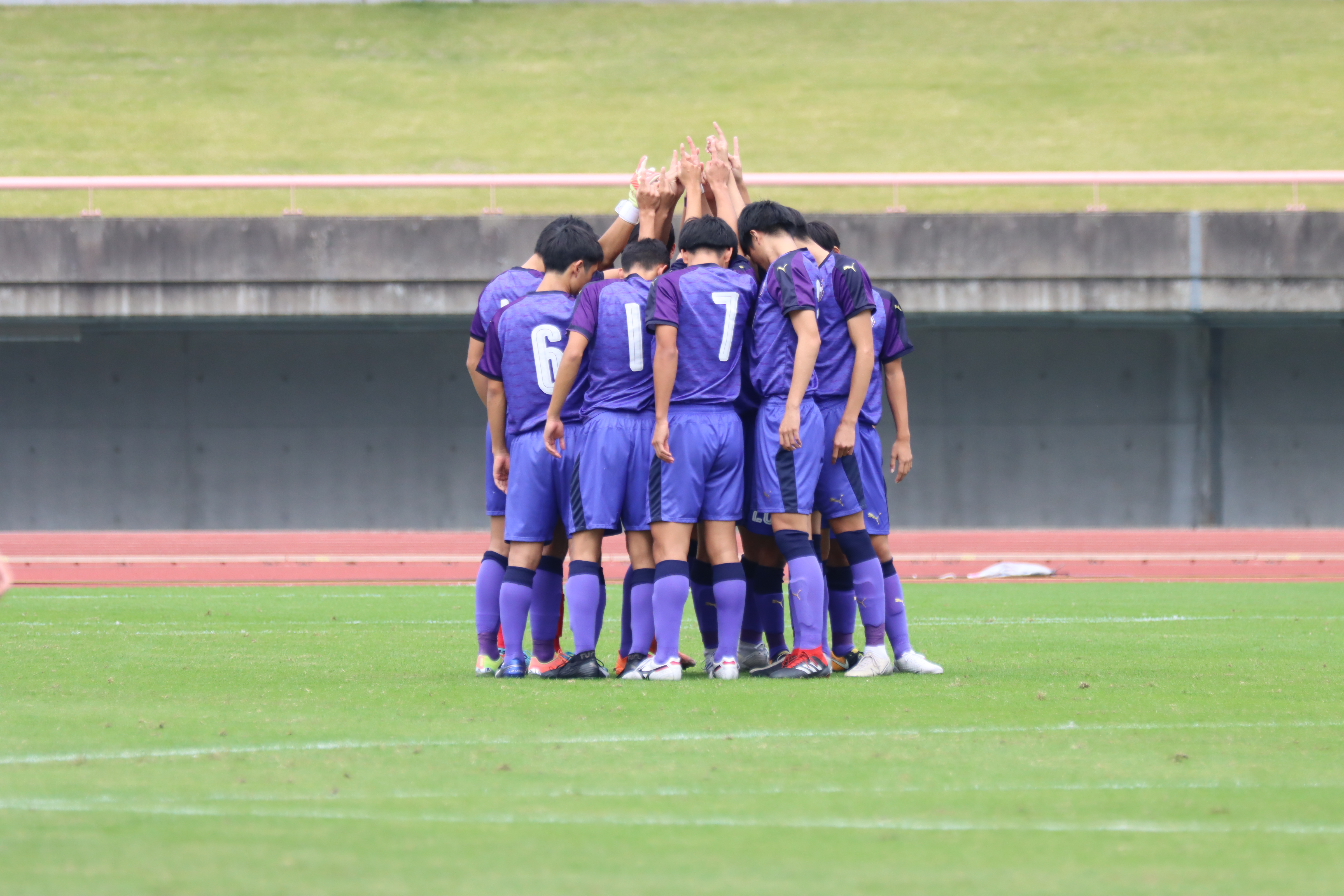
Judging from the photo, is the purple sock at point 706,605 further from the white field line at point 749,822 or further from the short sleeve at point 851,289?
the white field line at point 749,822

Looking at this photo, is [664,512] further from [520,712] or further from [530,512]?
[520,712]

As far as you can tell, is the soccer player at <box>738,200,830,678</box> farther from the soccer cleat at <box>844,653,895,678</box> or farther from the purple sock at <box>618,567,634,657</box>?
the purple sock at <box>618,567,634,657</box>

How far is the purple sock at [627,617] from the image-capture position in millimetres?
6523

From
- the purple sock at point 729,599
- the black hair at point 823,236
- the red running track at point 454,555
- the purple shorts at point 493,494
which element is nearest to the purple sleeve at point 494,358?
the purple shorts at point 493,494

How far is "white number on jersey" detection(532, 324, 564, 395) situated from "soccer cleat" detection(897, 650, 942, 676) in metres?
1.96

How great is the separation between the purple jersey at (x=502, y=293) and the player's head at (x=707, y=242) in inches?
30.3

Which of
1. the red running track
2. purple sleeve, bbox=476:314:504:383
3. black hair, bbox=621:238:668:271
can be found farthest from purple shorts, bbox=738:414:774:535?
the red running track

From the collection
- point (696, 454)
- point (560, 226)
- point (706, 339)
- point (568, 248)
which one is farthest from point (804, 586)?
point (560, 226)

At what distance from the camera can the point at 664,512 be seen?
6.19 m

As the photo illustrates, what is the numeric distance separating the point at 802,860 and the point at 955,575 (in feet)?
36.0

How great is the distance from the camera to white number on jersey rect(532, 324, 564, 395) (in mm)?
6469

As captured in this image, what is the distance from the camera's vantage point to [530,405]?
6.52 m

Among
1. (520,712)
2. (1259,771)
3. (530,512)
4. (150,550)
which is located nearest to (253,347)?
(150,550)

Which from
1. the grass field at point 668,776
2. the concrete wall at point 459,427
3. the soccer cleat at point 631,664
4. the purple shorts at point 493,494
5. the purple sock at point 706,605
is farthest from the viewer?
the concrete wall at point 459,427
